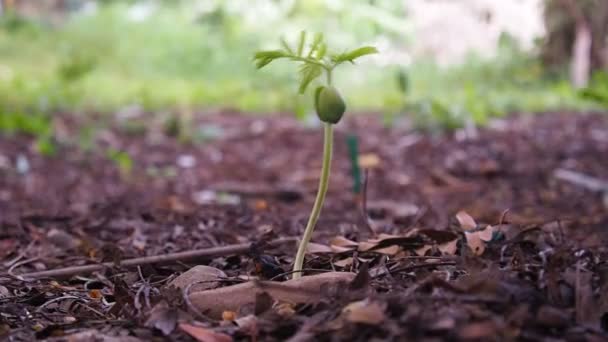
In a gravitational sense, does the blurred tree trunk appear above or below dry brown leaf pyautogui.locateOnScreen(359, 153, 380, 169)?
above

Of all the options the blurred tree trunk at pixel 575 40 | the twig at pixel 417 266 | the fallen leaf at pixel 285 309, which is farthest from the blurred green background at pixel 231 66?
the fallen leaf at pixel 285 309

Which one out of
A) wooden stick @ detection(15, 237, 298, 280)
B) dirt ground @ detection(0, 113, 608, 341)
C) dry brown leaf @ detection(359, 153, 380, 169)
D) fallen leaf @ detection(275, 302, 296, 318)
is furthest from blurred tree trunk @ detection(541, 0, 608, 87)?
fallen leaf @ detection(275, 302, 296, 318)

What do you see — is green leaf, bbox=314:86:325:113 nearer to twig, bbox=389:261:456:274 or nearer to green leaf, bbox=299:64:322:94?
green leaf, bbox=299:64:322:94

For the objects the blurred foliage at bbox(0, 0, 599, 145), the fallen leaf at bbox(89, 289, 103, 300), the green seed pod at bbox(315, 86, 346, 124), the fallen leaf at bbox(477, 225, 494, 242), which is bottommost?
the fallen leaf at bbox(89, 289, 103, 300)

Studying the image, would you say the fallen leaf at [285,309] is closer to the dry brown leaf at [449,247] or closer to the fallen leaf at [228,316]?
the fallen leaf at [228,316]

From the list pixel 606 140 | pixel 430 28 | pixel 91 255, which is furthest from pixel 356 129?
pixel 430 28

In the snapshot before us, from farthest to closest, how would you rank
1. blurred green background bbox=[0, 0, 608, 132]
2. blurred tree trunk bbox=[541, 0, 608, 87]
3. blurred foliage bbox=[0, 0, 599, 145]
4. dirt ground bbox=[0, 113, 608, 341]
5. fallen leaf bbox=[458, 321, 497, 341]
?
blurred green background bbox=[0, 0, 608, 132]
blurred foliage bbox=[0, 0, 599, 145]
blurred tree trunk bbox=[541, 0, 608, 87]
dirt ground bbox=[0, 113, 608, 341]
fallen leaf bbox=[458, 321, 497, 341]

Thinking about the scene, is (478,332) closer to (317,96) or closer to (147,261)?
(317,96)

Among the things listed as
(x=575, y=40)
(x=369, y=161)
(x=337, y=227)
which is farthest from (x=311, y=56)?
(x=575, y=40)
